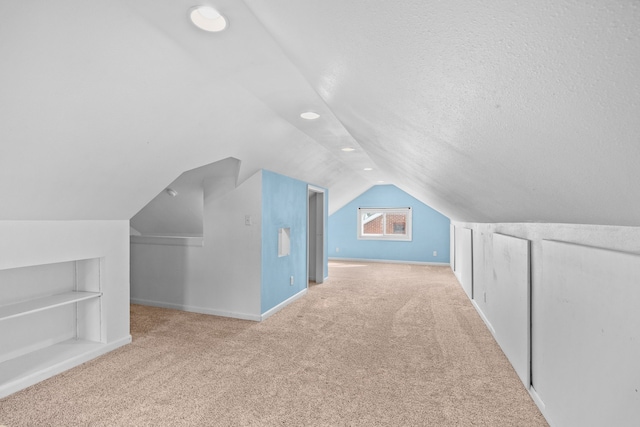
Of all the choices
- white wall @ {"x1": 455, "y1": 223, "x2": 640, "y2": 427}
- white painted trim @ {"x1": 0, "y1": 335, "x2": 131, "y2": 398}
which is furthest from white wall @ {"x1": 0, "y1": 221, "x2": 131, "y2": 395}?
white wall @ {"x1": 455, "y1": 223, "x2": 640, "y2": 427}

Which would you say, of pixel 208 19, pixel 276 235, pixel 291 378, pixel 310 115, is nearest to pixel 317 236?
pixel 276 235

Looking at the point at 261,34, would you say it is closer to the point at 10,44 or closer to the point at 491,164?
the point at 10,44

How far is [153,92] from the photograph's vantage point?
2.05 meters

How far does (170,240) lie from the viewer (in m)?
4.47

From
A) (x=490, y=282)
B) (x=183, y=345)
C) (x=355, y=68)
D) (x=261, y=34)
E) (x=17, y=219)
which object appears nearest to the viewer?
(x=355, y=68)

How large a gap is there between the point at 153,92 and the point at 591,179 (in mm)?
2200

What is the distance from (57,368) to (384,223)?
7.91m

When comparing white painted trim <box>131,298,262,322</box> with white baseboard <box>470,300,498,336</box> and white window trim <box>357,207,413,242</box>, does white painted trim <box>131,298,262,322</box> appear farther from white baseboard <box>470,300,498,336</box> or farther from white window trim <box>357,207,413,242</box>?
white window trim <box>357,207,413,242</box>

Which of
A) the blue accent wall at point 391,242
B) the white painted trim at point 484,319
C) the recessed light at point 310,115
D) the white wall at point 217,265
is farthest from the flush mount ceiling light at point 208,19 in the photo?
the blue accent wall at point 391,242

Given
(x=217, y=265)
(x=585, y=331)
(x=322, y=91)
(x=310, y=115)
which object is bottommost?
(x=217, y=265)

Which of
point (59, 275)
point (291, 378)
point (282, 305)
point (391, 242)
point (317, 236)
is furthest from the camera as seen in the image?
point (391, 242)

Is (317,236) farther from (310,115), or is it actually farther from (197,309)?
(310,115)

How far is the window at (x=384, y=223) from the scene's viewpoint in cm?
920

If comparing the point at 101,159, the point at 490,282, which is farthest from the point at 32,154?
the point at 490,282
